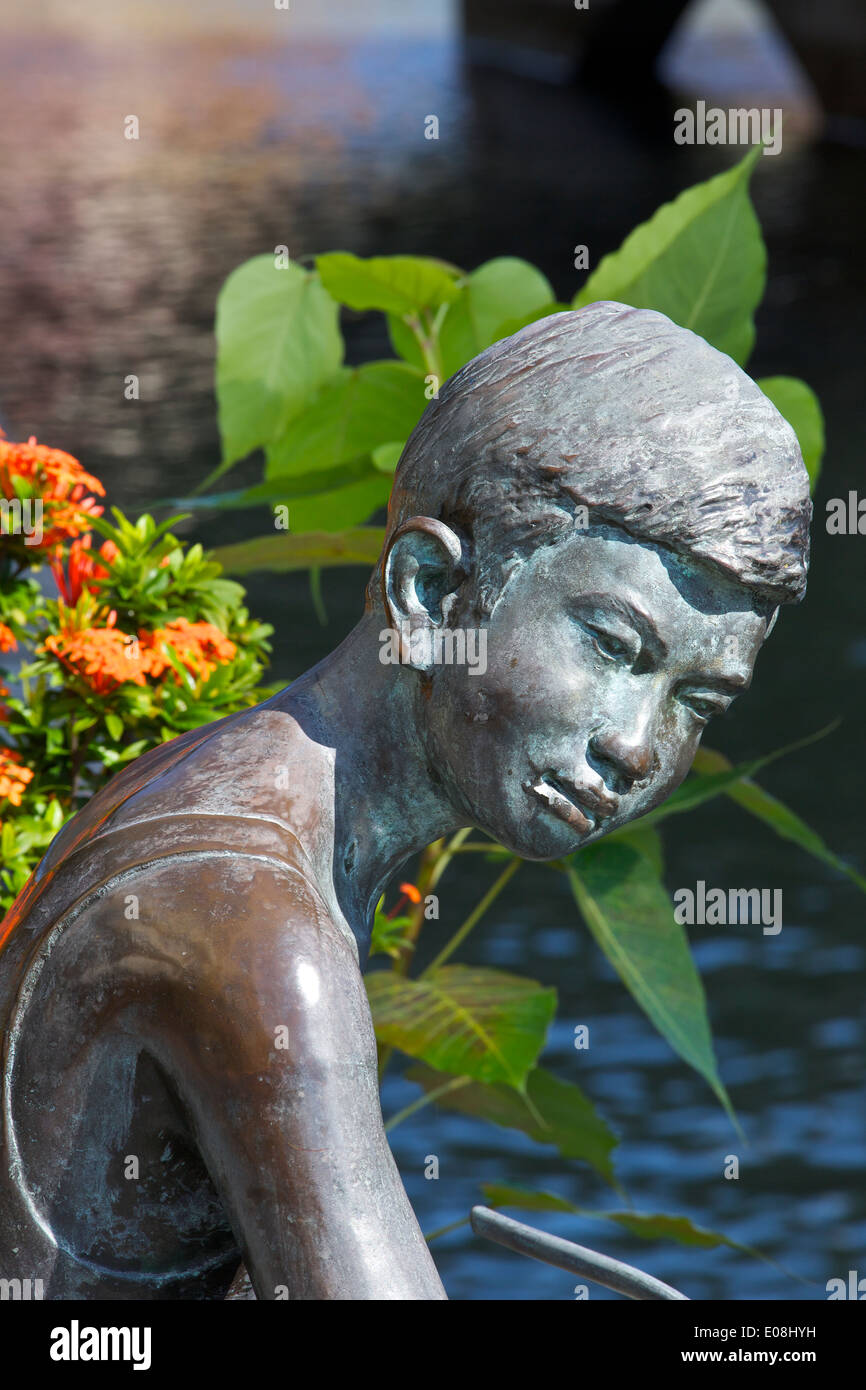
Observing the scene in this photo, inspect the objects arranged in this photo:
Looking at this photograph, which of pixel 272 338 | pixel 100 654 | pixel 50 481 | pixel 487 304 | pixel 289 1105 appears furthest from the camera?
pixel 272 338

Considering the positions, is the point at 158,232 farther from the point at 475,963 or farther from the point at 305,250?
the point at 475,963

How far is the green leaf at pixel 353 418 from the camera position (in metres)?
3.12

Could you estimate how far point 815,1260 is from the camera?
4426mm

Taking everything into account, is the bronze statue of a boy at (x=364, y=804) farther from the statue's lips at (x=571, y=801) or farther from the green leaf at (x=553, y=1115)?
the green leaf at (x=553, y=1115)

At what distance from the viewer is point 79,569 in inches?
114

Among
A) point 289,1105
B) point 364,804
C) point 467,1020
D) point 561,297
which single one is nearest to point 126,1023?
point 289,1105

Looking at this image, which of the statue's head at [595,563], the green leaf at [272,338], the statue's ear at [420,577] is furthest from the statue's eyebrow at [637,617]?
the green leaf at [272,338]

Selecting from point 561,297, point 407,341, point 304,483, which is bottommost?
point 304,483

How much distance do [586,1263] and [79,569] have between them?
163 cm

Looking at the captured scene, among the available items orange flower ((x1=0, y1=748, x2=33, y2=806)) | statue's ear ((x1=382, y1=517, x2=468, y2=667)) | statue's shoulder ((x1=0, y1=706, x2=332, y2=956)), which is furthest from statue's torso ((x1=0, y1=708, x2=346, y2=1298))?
orange flower ((x1=0, y1=748, x2=33, y2=806))

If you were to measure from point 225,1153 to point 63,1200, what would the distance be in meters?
0.18

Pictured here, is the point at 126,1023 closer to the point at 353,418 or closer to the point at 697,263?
the point at 353,418

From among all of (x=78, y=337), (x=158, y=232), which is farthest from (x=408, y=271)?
(x=158, y=232)

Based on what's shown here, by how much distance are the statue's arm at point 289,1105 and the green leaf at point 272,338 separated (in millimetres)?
1892
